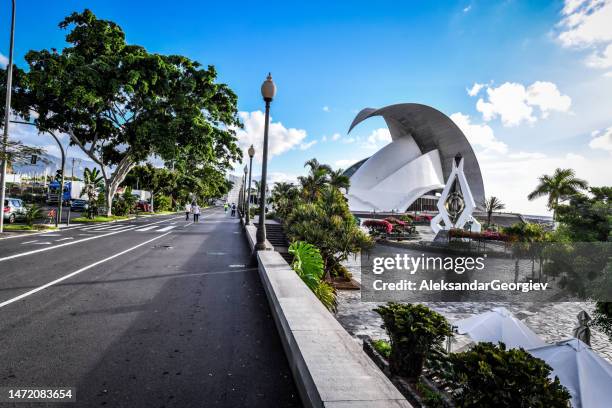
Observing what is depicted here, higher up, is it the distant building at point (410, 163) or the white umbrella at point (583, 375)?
the distant building at point (410, 163)

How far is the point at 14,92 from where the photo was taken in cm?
2273

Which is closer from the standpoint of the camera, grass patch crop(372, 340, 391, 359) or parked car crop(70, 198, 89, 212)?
grass patch crop(372, 340, 391, 359)

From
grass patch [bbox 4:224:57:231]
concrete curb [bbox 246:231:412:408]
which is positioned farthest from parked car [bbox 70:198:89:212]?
concrete curb [bbox 246:231:412:408]

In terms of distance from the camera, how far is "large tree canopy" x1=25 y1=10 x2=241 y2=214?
2125 cm

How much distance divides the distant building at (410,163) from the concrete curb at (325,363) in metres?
61.1

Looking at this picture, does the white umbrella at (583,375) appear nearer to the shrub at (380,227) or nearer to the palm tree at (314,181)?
the shrub at (380,227)

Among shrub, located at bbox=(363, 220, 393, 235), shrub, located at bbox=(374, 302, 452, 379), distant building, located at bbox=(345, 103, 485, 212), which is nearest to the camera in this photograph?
shrub, located at bbox=(374, 302, 452, 379)

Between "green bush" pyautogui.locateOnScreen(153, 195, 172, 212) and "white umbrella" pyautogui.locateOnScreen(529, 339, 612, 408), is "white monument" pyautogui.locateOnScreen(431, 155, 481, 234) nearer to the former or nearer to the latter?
"white umbrella" pyautogui.locateOnScreen(529, 339, 612, 408)

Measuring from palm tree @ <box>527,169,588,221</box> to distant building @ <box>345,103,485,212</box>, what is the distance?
20377 mm

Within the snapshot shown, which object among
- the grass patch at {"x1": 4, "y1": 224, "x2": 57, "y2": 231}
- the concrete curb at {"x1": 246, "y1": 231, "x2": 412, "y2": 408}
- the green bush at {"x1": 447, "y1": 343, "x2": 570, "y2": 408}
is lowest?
the grass patch at {"x1": 4, "y1": 224, "x2": 57, "y2": 231}

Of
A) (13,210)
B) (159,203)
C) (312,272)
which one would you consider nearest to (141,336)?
(312,272)

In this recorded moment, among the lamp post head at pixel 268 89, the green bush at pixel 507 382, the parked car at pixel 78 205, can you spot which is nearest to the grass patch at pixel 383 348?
the green bush at pixel 507 382

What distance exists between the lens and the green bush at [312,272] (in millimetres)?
7840

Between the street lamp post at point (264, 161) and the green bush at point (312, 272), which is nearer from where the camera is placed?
the green bush at point (312, 272)
